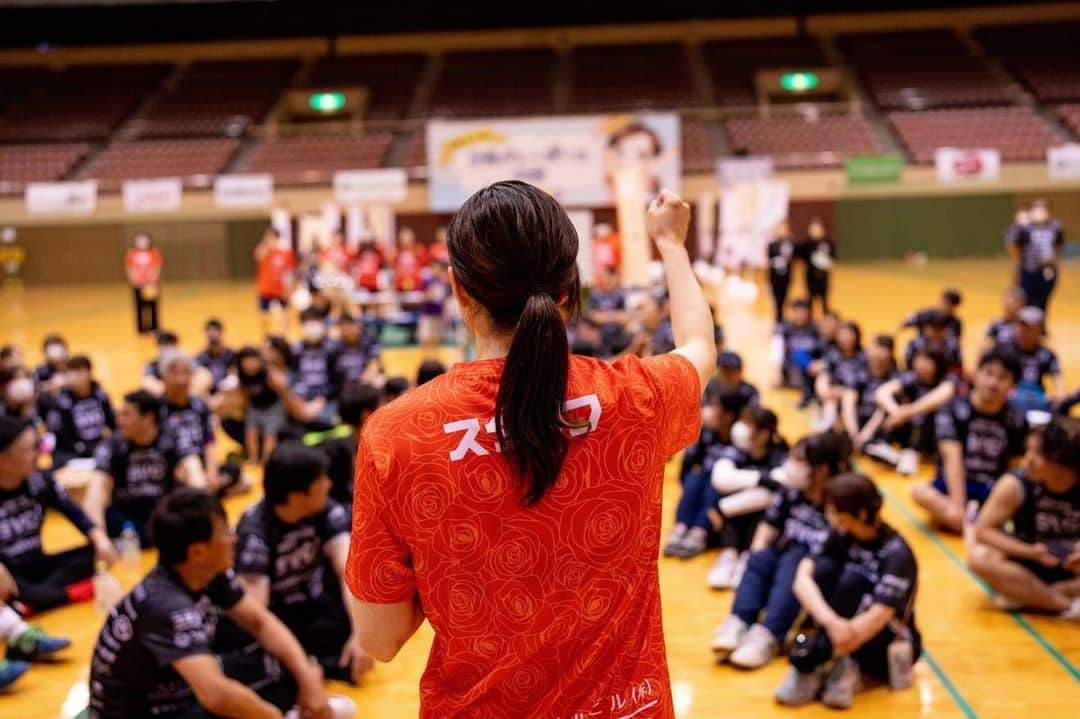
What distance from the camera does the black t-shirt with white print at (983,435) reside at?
6.43 m

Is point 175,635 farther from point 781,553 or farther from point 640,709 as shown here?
point 781,553

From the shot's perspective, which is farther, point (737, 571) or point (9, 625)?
point (737, 571)

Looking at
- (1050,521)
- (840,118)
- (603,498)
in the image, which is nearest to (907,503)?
(1050,521)

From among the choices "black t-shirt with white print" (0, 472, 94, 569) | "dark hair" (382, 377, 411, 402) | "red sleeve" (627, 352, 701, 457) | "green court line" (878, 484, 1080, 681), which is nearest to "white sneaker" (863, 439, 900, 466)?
"green court line" (878, 484, 1080, 681)

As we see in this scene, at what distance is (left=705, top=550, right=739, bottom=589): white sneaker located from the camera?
5906mm

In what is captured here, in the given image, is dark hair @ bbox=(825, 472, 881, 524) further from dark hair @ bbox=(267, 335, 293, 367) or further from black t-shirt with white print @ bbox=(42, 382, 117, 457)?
dark hair @ bbox=(267, 335, 293, 367)

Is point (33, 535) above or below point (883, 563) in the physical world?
below

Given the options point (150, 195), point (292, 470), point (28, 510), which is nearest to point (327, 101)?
point (150, 195)

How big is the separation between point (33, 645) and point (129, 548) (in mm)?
1381

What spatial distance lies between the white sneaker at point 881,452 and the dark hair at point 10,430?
18.9 feet

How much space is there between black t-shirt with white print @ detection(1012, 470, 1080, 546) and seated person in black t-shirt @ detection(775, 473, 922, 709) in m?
1.05

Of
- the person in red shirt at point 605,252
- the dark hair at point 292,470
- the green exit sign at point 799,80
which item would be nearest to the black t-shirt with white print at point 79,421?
the dark hair at point 292,470

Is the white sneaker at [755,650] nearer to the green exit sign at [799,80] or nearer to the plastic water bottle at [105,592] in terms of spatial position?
the plastic water bottle at [105,592]

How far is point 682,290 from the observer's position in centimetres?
180
